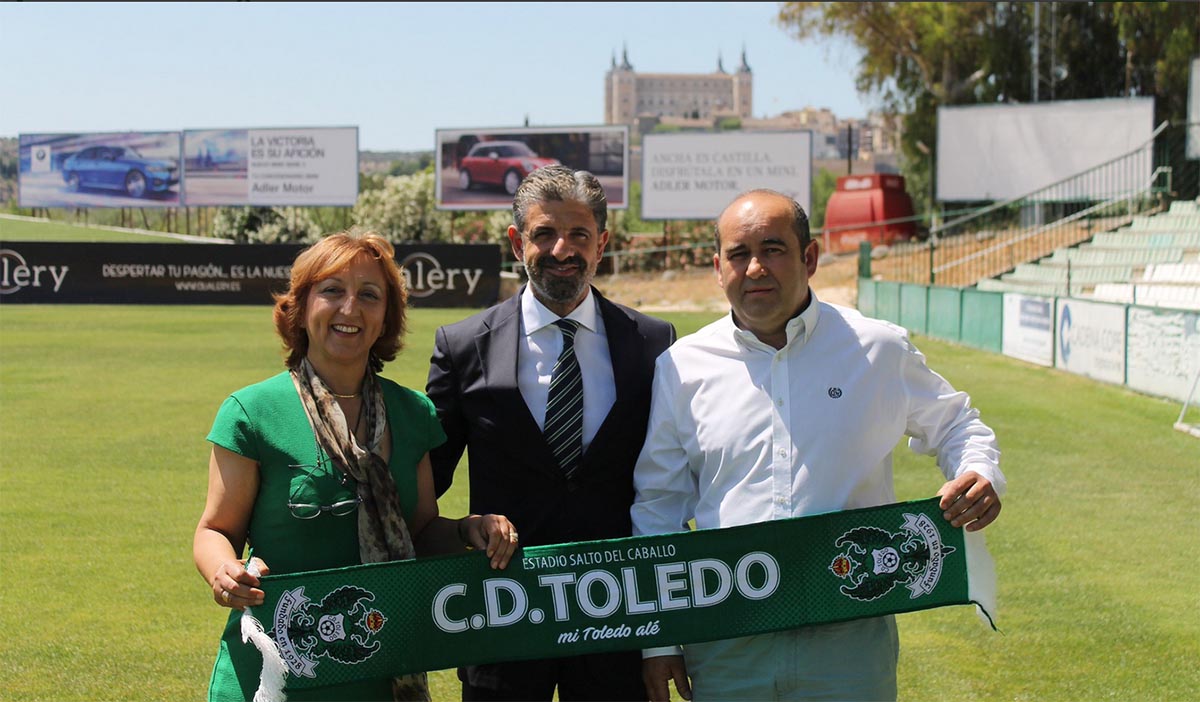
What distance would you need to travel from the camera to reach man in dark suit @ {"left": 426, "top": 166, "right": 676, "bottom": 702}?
11.4 feet

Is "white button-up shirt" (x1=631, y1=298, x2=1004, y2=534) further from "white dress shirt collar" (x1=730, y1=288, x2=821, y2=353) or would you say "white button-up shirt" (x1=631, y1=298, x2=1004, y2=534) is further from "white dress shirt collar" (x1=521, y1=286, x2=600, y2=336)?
"white dress shirt collar" (x1=521, y1=286, x2=600, y2=336)

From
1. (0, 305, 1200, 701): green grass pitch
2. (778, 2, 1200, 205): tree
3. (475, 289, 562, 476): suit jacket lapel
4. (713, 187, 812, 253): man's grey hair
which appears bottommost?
(0, 305, 1200, 701): green grass pitch

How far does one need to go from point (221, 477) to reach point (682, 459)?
1.20m

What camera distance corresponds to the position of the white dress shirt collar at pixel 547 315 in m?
3.59

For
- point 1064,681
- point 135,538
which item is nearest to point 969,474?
point 1064,681

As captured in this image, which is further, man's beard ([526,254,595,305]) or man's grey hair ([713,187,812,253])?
man's beard ([526,254,595,305])

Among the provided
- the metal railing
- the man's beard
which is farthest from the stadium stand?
the man's beard

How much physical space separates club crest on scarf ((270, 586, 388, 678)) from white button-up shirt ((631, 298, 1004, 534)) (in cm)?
79

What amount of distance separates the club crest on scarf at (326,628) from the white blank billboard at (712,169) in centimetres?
3939

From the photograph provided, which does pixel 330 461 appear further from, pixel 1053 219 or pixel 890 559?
pixel 1053 219

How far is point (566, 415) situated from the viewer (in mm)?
3490

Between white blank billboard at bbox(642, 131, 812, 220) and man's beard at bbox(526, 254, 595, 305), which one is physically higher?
white blank billboard at bbox(642, 131, 812, 220)

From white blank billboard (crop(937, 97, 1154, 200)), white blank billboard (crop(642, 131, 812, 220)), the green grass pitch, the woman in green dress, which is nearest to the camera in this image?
the woman in green dress

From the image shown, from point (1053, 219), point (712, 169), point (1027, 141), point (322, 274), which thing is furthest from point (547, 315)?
point (712, 169)
